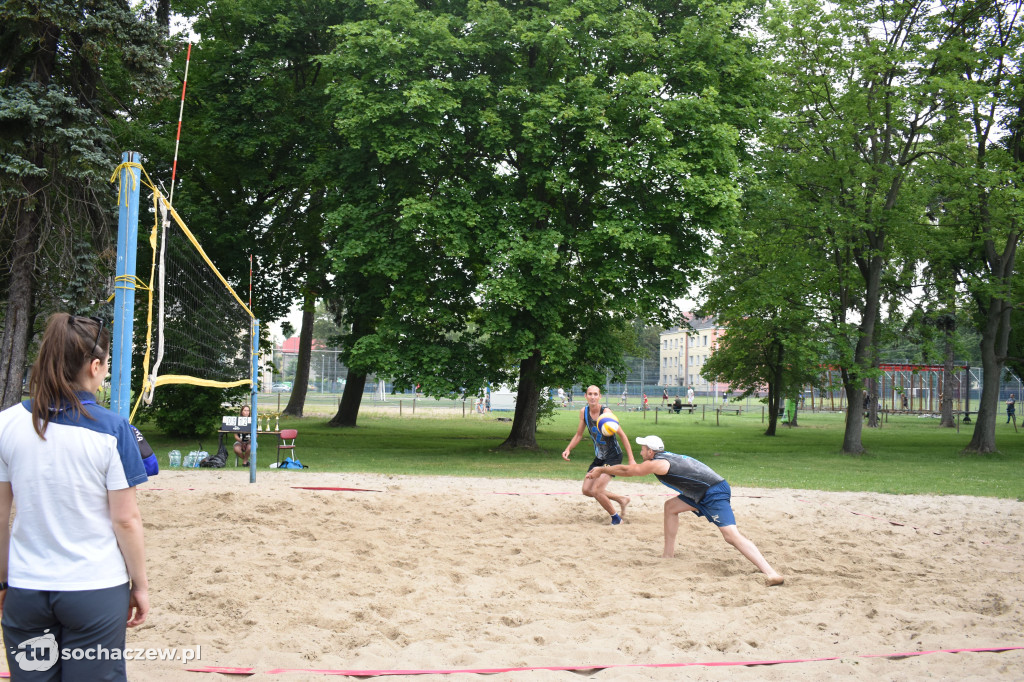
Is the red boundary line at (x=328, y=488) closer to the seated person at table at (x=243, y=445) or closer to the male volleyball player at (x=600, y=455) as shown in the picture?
the male volleyball player at (x=600, y=455)

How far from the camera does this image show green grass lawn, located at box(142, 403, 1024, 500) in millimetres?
12914

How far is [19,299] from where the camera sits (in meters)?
12.3

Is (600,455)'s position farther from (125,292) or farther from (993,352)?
(993,352)

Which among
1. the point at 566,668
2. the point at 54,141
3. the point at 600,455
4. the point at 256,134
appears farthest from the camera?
the point at 256,134

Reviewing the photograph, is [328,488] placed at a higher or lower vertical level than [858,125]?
lower

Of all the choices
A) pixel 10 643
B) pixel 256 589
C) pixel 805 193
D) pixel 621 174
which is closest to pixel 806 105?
pixel 805 193

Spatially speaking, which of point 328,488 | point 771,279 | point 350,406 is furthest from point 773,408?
point 328,488

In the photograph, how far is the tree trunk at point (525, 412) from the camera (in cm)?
1794

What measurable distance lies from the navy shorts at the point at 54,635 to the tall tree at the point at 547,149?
1268 cm

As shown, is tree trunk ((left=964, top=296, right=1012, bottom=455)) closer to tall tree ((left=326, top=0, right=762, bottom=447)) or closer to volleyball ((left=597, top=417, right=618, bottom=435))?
tall tree ((left=326, top=0, right=762, bottom=447))

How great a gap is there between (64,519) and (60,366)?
0.45 m

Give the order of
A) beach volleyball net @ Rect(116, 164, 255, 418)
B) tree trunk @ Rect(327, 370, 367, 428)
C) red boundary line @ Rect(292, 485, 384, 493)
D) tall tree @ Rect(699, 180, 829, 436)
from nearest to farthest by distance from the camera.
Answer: red boundary line @ Rect(292, 485, 384, 493) < beach volleyball net @ Rect(116, 164, 255, 418) < tall tree @ Rect(699, 180, 829, 436) < tree trunk @ Rect(327, 370, 367, 428)

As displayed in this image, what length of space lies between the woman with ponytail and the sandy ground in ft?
5.69

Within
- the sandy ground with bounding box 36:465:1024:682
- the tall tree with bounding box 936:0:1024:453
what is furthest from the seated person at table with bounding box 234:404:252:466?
the tall tree with bounding box 936:0:1024:453
